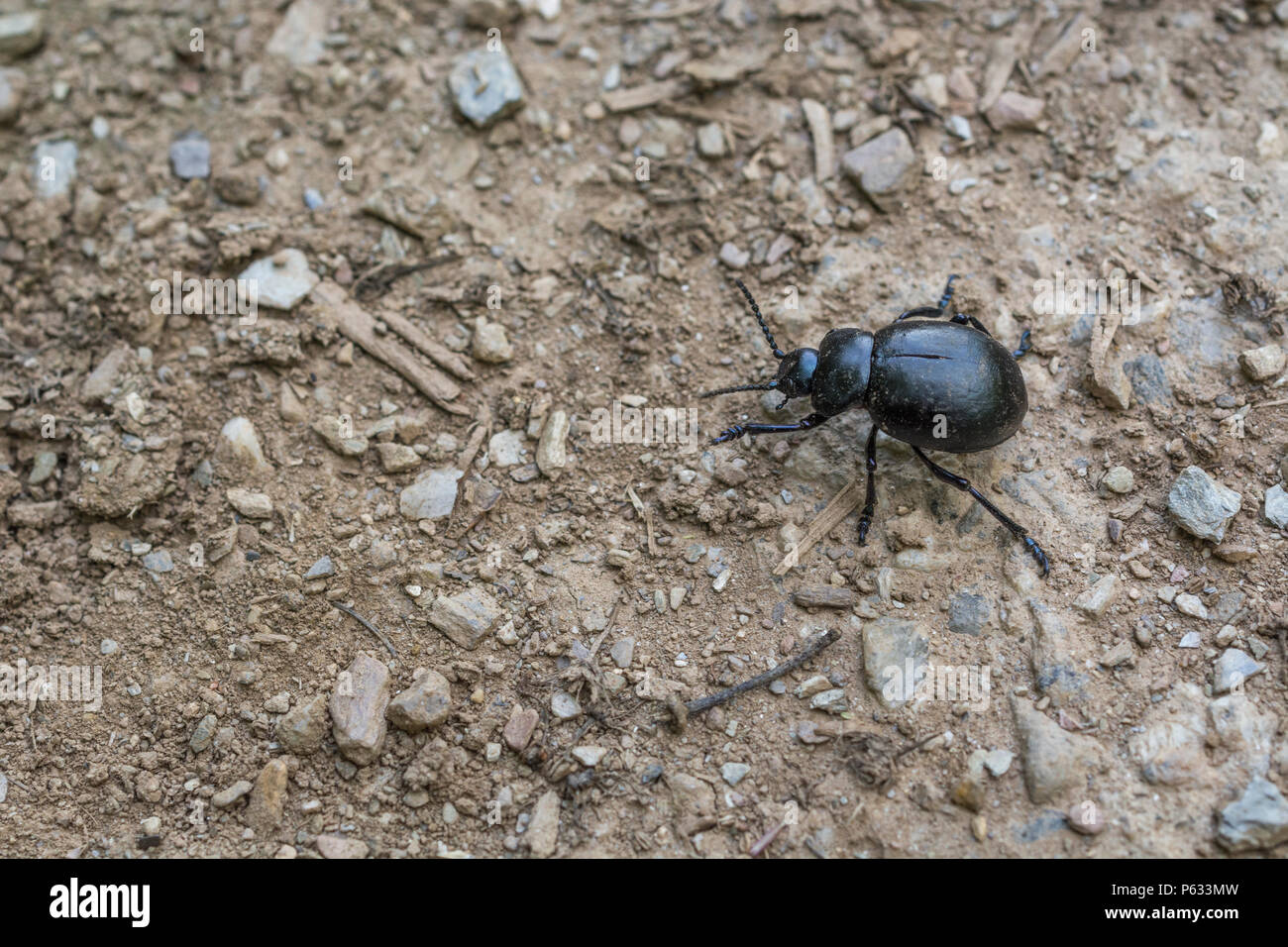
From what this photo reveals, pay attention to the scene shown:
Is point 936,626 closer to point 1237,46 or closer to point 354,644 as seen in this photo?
point 354,644

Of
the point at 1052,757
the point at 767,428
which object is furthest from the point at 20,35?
the point at 1052,757

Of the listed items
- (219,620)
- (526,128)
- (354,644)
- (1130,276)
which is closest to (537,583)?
(354,644)

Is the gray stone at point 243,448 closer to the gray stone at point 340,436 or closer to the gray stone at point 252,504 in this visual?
the gray stone at point 252,504

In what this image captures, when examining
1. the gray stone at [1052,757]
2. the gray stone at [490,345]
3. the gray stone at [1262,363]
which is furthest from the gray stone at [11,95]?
the gray stone at [1262,363]

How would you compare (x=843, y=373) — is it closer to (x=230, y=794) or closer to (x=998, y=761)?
(x=998, y=761)

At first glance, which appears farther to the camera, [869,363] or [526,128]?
[526,128]

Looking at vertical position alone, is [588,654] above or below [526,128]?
below

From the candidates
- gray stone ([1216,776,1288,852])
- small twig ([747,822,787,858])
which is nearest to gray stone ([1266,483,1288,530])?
gray stone ([1216,776,1288,852])
